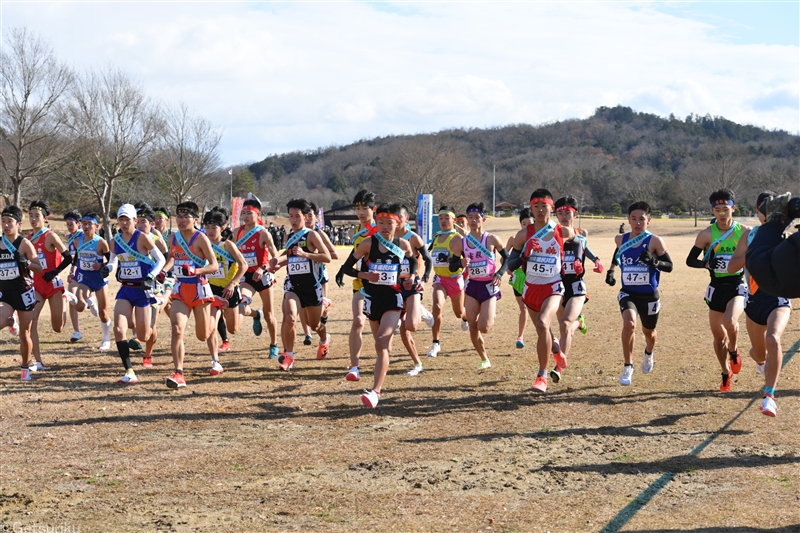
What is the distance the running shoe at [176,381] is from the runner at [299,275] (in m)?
1.55

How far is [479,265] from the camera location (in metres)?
10.4

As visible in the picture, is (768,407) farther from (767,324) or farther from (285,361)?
(285,361)

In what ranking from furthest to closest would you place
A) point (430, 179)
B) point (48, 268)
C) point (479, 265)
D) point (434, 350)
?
point (430, 179) < point (434, 350) < point (48, 268) < point (479, 265)

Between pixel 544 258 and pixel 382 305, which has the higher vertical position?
pixel 544 258

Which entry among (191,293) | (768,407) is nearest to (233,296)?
(191,293)

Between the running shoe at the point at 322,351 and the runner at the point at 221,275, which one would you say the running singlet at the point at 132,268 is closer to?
the runner at the point at 221,275

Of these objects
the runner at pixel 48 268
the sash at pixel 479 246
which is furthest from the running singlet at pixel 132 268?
the sash at pixel 479 246

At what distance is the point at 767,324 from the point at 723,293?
1.07 metres

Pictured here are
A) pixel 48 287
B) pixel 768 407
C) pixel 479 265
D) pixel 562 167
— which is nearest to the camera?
pixel 768 407

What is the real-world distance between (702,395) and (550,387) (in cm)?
170

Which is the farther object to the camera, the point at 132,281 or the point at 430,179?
the point at 430,179

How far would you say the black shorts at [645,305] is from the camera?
29.3ft

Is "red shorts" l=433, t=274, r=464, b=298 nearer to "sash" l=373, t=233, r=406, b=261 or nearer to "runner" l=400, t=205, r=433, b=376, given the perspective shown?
"runner" l=400, t=205, r=433, b=376

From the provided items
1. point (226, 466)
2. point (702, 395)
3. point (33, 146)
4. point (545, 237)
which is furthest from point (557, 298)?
point (33, 146)
